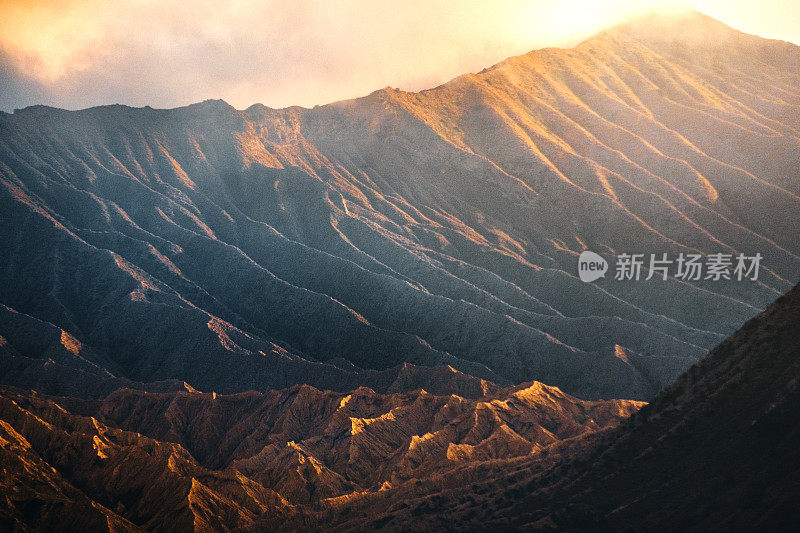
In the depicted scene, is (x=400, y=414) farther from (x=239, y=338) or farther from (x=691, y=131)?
(x=691, y=131)

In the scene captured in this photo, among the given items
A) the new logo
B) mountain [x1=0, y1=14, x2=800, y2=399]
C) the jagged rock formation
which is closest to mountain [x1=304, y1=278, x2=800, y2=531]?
the jagged rock formation

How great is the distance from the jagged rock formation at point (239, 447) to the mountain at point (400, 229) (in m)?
16.2

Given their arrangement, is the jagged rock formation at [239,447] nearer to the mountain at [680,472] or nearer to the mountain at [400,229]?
the mountain at [680,472]

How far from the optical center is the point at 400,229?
137625mm

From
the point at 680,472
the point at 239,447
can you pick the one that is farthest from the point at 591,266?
the point at 680,472

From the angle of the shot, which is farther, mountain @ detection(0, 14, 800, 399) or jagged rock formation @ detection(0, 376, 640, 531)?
mountain @ detection(0, 14, 800, 399)

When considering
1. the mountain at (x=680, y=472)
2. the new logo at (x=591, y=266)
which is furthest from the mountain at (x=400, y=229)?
the mountain at (x=680, y=472)

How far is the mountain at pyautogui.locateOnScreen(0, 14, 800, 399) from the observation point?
9900 cm

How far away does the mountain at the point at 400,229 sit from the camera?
325 feet

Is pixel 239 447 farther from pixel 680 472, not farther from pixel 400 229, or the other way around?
pixel 400 229

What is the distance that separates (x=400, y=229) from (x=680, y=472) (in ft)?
346

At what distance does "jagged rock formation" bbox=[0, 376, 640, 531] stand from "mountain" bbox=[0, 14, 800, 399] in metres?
16.2

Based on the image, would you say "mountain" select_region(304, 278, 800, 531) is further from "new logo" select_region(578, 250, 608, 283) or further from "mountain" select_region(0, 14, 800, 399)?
"new logo" select_region(578, 250, 608, 283)

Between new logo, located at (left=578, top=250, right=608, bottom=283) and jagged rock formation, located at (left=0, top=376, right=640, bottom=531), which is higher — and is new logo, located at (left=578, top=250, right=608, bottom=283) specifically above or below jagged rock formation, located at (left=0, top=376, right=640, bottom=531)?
above
